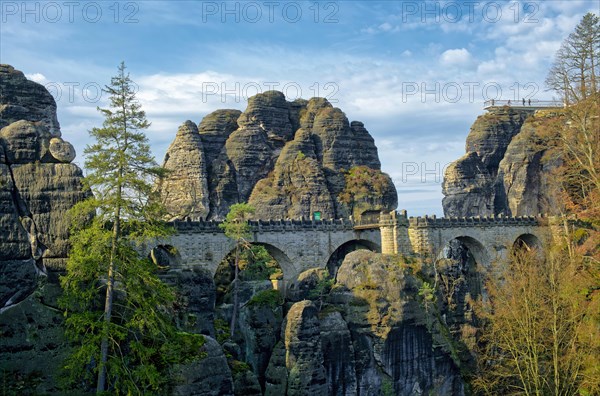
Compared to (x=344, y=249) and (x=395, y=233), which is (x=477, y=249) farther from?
(x=344, y=249)

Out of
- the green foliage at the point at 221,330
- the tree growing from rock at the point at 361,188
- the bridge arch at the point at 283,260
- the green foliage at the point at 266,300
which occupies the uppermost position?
the tree growing from rock at the point at 361,188

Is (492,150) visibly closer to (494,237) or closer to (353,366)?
(494,237)

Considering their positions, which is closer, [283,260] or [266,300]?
[266,300]

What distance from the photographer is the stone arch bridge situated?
140ft

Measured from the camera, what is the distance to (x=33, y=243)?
809 inches

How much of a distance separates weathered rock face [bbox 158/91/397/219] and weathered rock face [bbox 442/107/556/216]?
9.65 meters

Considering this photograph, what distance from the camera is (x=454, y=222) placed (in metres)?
52.3

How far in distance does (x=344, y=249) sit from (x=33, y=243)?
3500cm

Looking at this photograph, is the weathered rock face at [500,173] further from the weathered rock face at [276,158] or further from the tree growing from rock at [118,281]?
the tree growing from rock at [118,281]

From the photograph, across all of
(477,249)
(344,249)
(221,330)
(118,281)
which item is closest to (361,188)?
(344,249)

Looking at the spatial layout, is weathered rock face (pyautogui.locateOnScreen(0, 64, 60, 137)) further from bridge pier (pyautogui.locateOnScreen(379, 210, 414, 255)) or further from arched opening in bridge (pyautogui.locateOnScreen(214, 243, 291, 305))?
bridge pier (pyautogui.locateOnScreen(379, 210, 414, 255))

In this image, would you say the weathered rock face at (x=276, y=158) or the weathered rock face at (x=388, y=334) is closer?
the weathered rock face at (x=388, y=334)

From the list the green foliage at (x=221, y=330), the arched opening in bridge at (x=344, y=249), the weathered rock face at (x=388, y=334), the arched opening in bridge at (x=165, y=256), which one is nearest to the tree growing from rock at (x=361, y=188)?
the arched opening in bridge at (x=344, y=249)

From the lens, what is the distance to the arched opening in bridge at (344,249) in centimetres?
5159
